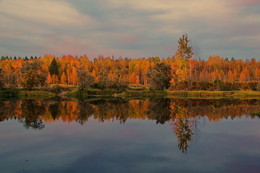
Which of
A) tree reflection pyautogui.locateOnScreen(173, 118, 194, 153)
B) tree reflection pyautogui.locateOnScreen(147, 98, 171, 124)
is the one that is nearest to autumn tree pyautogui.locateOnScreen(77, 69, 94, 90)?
tree reflection pyautogui.locateOnScreen(147, 98, 171, 124)

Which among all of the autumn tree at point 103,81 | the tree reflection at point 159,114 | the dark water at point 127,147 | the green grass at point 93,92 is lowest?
the dark water at point 127,147

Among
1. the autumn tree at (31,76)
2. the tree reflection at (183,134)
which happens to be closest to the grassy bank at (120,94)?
the autumn tree at (31,76)

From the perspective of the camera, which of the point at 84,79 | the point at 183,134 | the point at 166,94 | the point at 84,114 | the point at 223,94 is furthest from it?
the point at 166,94

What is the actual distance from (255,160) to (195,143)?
4302 millimetres

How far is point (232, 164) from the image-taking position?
1295 cm

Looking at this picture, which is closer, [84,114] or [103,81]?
[84,114]

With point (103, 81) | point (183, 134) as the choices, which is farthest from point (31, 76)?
point (183, 134)

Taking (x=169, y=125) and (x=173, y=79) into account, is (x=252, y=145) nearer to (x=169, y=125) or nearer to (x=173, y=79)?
(x=169, y=125)

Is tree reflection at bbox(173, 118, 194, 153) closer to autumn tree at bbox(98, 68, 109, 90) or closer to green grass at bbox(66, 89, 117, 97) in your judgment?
green grass at bbox(66, 89, 117, 97)

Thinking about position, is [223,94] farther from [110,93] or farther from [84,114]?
[84,114]

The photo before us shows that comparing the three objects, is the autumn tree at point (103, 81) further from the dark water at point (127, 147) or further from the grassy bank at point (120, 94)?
the dark water at point (127, 147)

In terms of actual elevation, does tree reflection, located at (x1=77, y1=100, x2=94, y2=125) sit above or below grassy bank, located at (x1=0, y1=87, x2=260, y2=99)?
below

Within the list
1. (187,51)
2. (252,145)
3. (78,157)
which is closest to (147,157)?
(78,157)

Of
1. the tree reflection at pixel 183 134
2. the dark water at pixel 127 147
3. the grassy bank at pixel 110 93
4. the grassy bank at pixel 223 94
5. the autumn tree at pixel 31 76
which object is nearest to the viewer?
the dark water at pixel 127 147
